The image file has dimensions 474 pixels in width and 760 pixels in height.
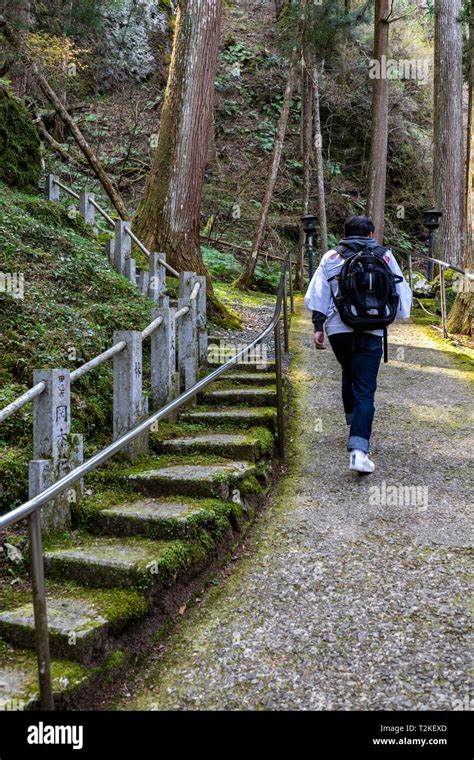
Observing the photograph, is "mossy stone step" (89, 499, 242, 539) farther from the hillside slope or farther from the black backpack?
the black backpack

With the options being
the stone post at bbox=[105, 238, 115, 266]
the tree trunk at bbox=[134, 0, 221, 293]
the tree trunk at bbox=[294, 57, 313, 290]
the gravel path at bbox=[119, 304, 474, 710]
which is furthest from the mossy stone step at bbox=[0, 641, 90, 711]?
the tree trunk at bbox=[294, 57, 313, 290]

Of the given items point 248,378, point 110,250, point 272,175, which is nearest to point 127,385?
point 248,378

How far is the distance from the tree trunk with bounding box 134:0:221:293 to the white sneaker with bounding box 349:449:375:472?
16.9ft

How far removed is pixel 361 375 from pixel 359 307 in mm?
521

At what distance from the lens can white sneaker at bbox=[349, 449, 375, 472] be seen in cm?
443

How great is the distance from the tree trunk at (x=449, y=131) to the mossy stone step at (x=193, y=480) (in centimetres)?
1216

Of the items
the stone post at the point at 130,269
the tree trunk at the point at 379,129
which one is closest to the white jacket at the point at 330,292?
the stone post at the point at 130,269

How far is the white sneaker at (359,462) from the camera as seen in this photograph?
14.5 feet

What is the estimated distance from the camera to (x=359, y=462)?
443 cm

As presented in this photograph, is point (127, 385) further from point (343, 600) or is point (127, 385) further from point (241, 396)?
point (343, 600)

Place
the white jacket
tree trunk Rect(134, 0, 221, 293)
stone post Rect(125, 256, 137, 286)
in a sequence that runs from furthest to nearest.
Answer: tree trunk Rect(134, 0, 221, 293) → stone post Rect(125, 256, 137, 286) → the white jacket

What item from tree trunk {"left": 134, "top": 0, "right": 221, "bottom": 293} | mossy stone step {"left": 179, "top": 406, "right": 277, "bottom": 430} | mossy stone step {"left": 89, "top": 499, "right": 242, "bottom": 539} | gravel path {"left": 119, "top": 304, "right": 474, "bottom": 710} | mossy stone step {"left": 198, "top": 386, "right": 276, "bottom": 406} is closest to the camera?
gravel path {"left": 119, "top": 304, "right": 474, "bottom": 710}
